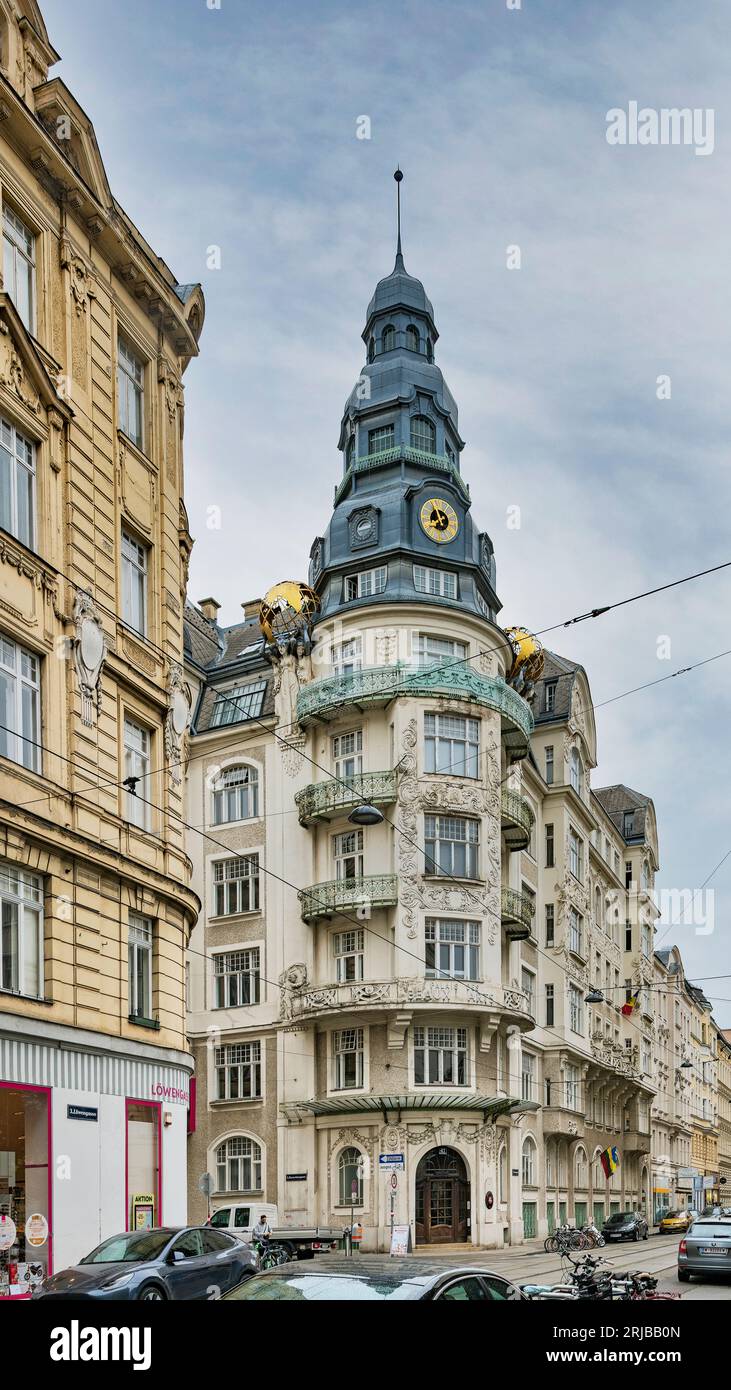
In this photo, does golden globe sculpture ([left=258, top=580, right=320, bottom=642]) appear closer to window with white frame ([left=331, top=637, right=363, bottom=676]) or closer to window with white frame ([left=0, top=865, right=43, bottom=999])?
window with white frame ([left=331, top=637, right=363, bottom=676])

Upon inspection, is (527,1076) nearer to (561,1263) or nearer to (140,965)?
(561,1263)

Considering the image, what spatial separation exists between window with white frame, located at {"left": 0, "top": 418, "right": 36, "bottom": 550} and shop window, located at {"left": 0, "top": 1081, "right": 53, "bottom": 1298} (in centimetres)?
816

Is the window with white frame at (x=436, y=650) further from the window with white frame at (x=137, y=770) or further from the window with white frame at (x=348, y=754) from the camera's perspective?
the window with white frame at (x=137, y=770)

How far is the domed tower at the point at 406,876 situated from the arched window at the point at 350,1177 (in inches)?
3.4

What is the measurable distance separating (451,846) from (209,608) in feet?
67.2

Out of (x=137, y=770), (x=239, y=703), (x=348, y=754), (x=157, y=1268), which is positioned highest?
(x=239, y=703)

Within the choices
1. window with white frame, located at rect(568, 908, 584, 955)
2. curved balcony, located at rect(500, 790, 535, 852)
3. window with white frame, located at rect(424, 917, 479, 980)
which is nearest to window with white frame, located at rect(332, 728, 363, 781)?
curved balcony, located at rect(500, 790, 535, 852)

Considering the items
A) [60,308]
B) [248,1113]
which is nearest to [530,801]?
[248,1113]

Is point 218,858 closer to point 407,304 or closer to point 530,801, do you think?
point 530,801

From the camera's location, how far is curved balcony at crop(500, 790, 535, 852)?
4791 centimetres

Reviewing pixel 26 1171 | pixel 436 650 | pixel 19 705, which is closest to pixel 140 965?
pixel 26 1171

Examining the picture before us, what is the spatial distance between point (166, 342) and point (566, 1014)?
35.9 metres

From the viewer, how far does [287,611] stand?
5059 cm

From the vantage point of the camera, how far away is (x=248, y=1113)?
47688 mm
